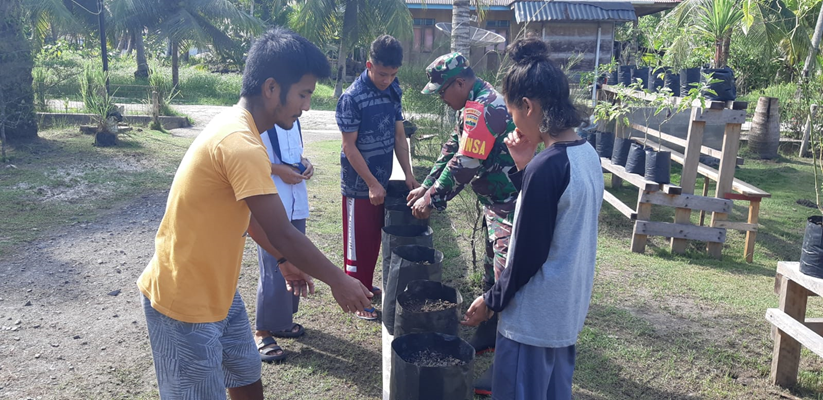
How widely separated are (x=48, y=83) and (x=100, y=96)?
12.3 feet

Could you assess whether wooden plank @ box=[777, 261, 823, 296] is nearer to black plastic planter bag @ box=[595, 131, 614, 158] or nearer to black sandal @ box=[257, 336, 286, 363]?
black sandal @ box=[257, 336, 286, 363]

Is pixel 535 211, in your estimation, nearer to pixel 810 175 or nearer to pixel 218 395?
pixel 218 395

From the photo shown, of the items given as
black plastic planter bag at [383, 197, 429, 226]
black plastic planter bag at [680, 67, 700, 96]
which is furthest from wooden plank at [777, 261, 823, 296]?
black plastic planter bag at [680, 67, 700, 96]

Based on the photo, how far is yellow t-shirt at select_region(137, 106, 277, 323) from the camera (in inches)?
76.5

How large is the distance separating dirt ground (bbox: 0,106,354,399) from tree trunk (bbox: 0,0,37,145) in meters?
4.83

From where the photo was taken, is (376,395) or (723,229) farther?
(723,229)

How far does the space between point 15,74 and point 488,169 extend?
10.0 meters

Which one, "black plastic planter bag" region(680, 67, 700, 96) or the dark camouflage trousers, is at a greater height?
"black plastic planter bag" region(680, 67, 700, 96)

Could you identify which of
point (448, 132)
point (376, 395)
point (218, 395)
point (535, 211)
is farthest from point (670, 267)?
point (218, 395)

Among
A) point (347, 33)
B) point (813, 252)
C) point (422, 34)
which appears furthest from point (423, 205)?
point (347, 33)

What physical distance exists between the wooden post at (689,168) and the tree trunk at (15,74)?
1016 cm

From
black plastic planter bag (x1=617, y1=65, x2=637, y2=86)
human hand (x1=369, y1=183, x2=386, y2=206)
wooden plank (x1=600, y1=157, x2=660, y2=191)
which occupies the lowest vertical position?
wooden plank (x1=600, y1=157, x2=660, y2=191)

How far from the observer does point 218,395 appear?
223 centimetres

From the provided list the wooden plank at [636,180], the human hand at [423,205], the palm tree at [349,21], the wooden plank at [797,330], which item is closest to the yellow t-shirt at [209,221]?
the human hand at [423,205]
